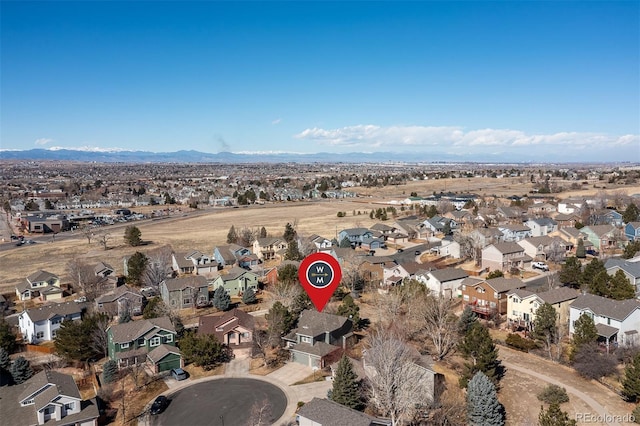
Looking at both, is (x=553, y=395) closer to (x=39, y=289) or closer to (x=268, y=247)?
(x=268, y=247)

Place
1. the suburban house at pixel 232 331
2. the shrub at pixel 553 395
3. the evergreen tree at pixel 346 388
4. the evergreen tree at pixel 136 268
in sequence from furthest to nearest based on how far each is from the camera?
the evergreen tree at pixel 136 268, the suburban house at pixel 232 331, the shrub at pixel 553 395, the evergreen tree at pixel 346 388

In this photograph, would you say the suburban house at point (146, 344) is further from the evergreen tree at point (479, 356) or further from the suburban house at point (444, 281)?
the suburban house at point (444, 281)

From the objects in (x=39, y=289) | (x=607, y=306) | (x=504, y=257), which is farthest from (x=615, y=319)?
(x=39, y=289)

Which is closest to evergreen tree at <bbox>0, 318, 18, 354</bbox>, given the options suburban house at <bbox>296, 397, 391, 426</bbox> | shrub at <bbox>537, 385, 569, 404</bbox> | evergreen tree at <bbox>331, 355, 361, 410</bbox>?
suburban house at <bbox>296, 397, 391, 426</bbox>

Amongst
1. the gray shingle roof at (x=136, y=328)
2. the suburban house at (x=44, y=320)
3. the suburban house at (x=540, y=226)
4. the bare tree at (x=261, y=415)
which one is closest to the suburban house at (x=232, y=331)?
the gray shingle roof at (x=136, y=328)

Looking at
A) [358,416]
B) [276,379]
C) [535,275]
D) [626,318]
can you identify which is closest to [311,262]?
[358,416]

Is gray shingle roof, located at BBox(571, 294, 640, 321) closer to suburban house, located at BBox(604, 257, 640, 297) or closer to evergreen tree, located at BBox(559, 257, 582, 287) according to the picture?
suburban house, located at BBox(604, 257, 640, 297)

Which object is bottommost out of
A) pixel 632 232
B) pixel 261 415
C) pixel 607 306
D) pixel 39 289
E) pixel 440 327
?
pixel 261 415
